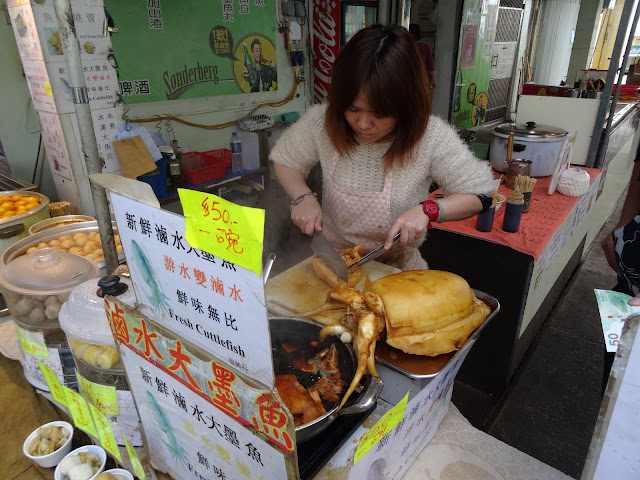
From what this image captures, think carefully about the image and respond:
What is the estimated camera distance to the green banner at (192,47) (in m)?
4.14

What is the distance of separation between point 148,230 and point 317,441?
2.24 ft

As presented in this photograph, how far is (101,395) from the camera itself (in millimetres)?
1320

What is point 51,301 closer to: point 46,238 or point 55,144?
point 46,238

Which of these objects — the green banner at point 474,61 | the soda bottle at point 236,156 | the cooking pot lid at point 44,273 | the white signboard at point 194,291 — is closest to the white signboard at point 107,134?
the soda bottle at point 236,156

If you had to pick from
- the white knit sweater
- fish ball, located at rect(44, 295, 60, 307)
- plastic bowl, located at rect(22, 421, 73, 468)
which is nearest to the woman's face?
the white knit sweater

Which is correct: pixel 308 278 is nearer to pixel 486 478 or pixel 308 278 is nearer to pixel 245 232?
pixel 486 478

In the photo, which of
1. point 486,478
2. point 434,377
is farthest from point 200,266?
point 486,478

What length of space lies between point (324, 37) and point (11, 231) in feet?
15.8

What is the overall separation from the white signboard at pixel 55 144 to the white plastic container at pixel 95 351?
10.4 ft

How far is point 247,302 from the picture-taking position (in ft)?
2.43

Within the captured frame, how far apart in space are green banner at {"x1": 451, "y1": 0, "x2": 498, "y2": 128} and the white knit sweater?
7.47 meters

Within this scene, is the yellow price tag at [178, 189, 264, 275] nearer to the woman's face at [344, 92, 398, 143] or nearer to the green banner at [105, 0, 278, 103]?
the woman's face at [344, 92, 398, 143]

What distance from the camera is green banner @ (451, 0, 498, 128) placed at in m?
8.46

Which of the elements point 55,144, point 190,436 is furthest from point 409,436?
point 55,144
